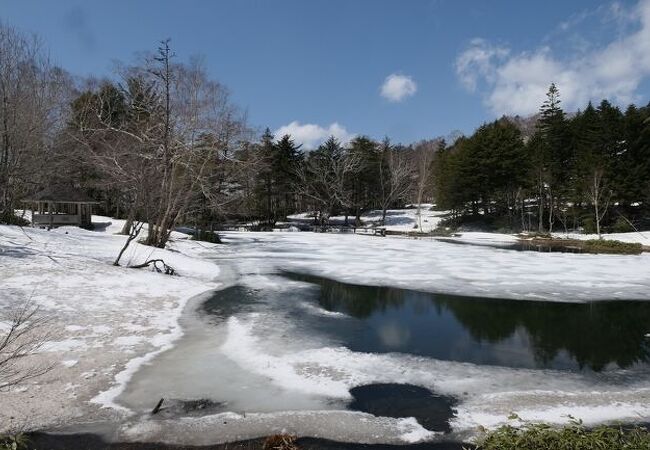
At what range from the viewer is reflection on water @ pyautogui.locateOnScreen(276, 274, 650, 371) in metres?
9.43

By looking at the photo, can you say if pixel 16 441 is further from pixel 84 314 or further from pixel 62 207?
pixel 62 207

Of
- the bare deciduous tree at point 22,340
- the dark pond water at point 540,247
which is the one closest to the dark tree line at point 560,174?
the dark pond water at point 540,247

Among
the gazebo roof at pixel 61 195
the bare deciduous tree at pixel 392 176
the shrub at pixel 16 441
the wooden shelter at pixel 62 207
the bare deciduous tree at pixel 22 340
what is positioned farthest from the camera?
the bare deciduous tree at pixel 392 176

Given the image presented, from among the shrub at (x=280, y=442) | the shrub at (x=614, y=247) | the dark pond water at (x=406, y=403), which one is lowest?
the dark pond water at (x=406, y=403)

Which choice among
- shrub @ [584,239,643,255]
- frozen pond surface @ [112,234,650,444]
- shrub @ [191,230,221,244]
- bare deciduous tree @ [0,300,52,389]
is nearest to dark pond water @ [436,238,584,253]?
shrub @ [584,239,643,255]

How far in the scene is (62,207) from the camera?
38125mm

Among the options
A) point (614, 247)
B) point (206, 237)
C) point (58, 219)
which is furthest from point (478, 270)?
point (58, 219)

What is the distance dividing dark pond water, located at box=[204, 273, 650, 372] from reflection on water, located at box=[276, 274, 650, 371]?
0.02m

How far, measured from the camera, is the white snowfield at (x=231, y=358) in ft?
20.0

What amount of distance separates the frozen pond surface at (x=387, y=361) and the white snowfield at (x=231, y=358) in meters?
0.04

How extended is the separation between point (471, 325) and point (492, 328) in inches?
21.3

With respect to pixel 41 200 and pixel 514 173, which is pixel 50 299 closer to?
pixel 41 200

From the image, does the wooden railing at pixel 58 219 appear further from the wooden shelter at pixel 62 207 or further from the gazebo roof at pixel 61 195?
the gazebo roof at pixel 61 195

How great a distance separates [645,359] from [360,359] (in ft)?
Result: 18.8
